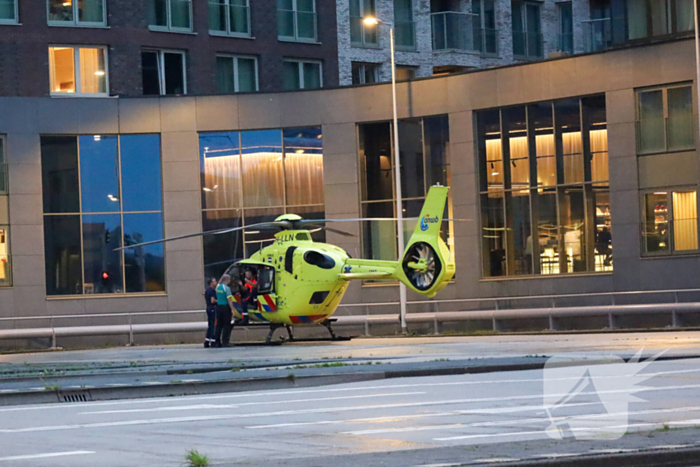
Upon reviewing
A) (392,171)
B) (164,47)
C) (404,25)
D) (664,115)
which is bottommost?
(392,171)

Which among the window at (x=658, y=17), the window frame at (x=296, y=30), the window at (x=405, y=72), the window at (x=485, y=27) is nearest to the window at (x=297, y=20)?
the window frame at (x=296, y=30)

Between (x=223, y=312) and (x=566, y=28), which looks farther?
(x=566, y=28)

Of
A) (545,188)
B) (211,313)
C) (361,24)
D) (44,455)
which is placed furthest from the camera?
(361,24)

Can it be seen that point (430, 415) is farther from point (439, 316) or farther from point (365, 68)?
point (365, 68)

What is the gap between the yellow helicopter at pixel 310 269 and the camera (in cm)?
2830

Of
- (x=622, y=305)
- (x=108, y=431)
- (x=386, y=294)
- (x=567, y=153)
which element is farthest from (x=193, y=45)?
(x=108, y=431)

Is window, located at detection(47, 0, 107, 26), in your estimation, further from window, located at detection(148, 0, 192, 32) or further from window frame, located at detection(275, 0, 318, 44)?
window frame, located at detection(275, 0, 318, 44)

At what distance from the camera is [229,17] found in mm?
43938

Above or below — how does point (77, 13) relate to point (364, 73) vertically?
above

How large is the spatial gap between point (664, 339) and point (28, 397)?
551 inches

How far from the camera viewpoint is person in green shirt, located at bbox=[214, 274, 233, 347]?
3056 centimetres

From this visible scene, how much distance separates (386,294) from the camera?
130 feet

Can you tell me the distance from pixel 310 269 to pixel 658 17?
13540mm

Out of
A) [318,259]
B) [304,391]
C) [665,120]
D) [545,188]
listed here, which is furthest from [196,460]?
[545,188]
